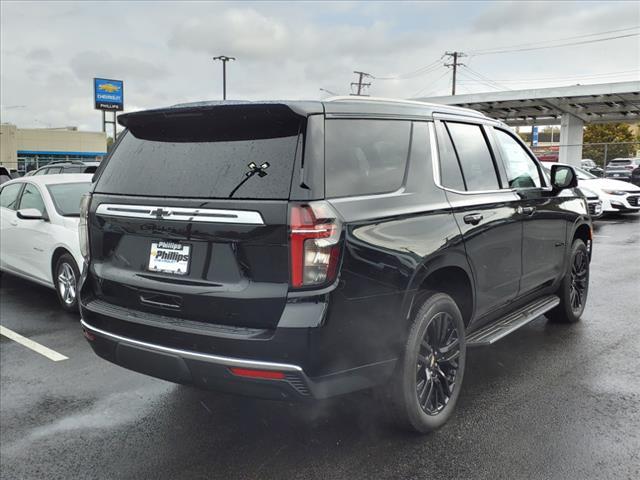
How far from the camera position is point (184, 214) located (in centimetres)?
304

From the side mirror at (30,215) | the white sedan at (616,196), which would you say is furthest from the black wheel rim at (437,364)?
the white sedan at (616,196)

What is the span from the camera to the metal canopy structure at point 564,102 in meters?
27.1

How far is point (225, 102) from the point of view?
315 cm

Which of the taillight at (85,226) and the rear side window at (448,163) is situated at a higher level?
the rear side window at (448,163)

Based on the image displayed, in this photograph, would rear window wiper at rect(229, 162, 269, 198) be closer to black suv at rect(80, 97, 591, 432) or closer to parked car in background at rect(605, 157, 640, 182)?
black suv at rect(80, 97, 591, 432)

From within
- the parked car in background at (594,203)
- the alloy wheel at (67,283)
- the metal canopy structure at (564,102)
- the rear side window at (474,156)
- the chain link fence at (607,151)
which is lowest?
the alloy wheel at (67,283)

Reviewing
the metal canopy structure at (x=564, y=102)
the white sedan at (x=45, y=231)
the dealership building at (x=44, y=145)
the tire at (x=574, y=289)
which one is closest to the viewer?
the tire at (x=574, y=289)

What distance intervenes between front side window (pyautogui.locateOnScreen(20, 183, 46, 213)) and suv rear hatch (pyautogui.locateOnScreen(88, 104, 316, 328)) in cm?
418

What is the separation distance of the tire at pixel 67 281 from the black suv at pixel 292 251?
9.72 ft

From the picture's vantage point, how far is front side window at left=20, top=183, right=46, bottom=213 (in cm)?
719

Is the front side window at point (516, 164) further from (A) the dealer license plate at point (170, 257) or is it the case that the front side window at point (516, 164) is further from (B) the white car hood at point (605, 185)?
(B) the white car hood at point (605, 185)

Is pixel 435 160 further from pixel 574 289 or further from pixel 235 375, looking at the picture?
pixel 574 289

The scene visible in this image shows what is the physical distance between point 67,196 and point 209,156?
471 centimetres

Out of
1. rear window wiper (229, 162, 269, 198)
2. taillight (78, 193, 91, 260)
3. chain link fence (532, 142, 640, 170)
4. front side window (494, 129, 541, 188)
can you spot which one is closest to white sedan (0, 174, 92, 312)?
taillight (78, 193, 91, 260)
